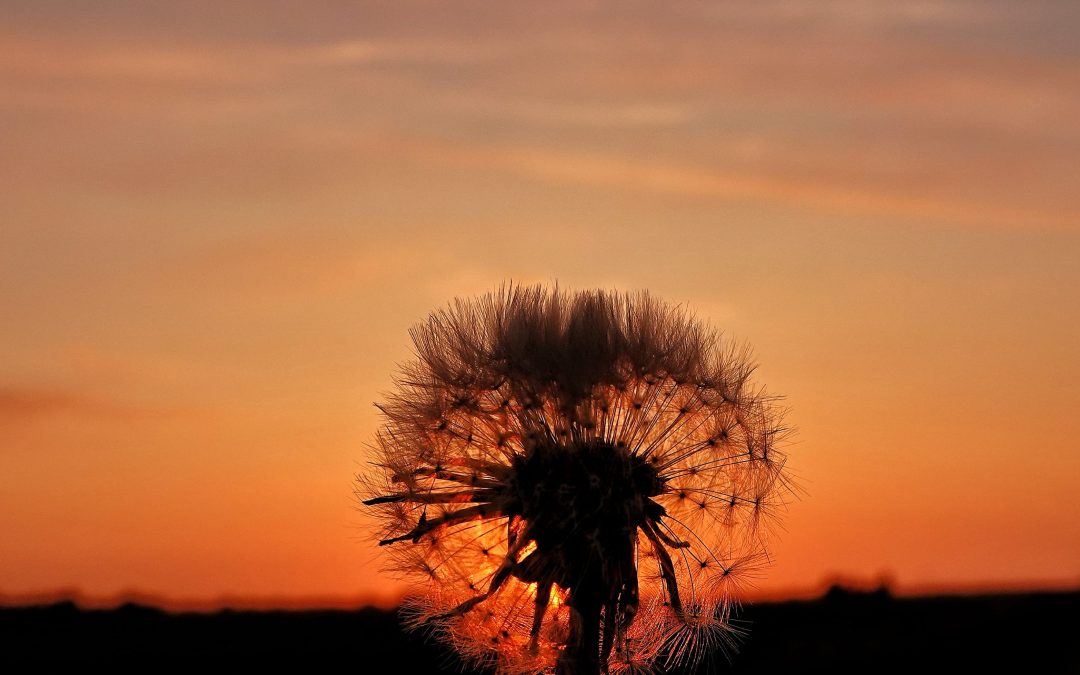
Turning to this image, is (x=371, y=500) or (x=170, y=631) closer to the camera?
(x=371, y=500)

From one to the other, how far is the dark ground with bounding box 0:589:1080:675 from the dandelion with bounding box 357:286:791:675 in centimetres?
258

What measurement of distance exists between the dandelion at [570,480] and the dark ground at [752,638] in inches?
102

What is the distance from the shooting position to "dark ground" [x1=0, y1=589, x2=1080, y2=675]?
17797 millimetres

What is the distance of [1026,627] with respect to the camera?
1778 centimetres

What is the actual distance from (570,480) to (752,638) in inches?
303

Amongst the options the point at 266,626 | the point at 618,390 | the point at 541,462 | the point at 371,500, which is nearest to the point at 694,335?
the point at 618,390

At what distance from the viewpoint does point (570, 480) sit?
14641mm

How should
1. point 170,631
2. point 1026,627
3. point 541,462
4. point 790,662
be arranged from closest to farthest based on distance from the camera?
1. point 541,462
2. point 1026,627
3. point 790,662
4. point 170,631

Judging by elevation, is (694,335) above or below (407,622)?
above

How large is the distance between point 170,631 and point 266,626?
1526 mm

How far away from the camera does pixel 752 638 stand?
69.8ft

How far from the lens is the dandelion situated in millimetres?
14828

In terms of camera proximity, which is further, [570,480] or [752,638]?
[752,638]

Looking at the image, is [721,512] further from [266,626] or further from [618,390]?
[266,626]
